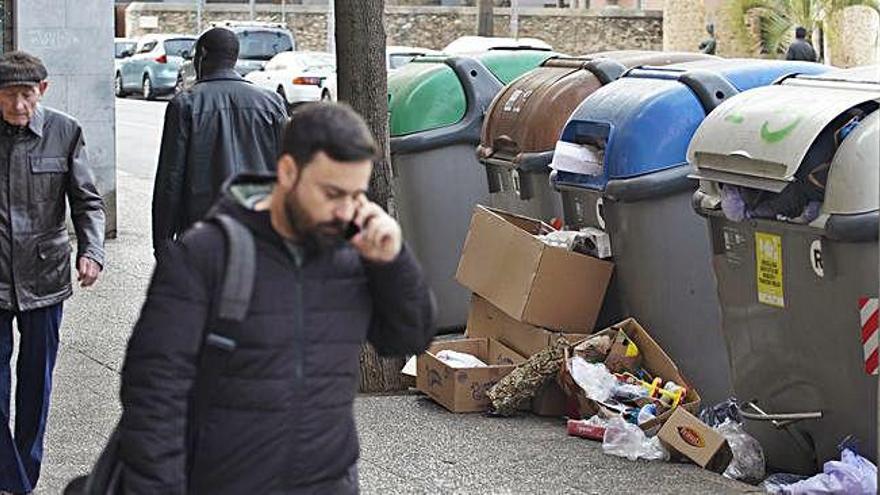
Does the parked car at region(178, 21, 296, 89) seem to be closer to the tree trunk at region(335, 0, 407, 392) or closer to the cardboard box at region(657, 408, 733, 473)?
the tree trunk at region(335, 0, 407, 392)

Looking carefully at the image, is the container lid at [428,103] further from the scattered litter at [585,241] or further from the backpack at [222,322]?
the backpack at [222,322]

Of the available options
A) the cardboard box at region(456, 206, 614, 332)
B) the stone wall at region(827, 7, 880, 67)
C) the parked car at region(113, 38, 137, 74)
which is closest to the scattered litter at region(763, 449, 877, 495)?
the cardboard box at region(456, 206, 614, 332)

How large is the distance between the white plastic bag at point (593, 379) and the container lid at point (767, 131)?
107cm

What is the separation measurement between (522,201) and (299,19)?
1711 inches

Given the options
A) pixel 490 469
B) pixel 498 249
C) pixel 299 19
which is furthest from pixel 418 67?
pixel 299 19

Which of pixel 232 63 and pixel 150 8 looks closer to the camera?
pixel 232 63

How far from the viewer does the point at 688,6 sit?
4128cm

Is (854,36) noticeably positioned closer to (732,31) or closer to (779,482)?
(732,31)

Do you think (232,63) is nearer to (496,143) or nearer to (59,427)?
(59,427)

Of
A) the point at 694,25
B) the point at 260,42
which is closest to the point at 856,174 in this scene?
the point at 260,42

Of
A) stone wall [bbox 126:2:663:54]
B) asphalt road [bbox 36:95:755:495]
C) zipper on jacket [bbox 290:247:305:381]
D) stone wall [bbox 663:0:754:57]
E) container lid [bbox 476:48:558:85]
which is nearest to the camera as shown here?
zipper on jacket [bbox 290:247:305:381]

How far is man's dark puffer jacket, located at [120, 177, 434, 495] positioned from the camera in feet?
11.1

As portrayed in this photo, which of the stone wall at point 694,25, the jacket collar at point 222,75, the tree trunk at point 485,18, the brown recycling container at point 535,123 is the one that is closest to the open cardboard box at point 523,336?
the brown recycling container at point 535,123

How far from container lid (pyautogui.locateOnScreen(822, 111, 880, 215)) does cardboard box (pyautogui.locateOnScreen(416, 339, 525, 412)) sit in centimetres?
225
